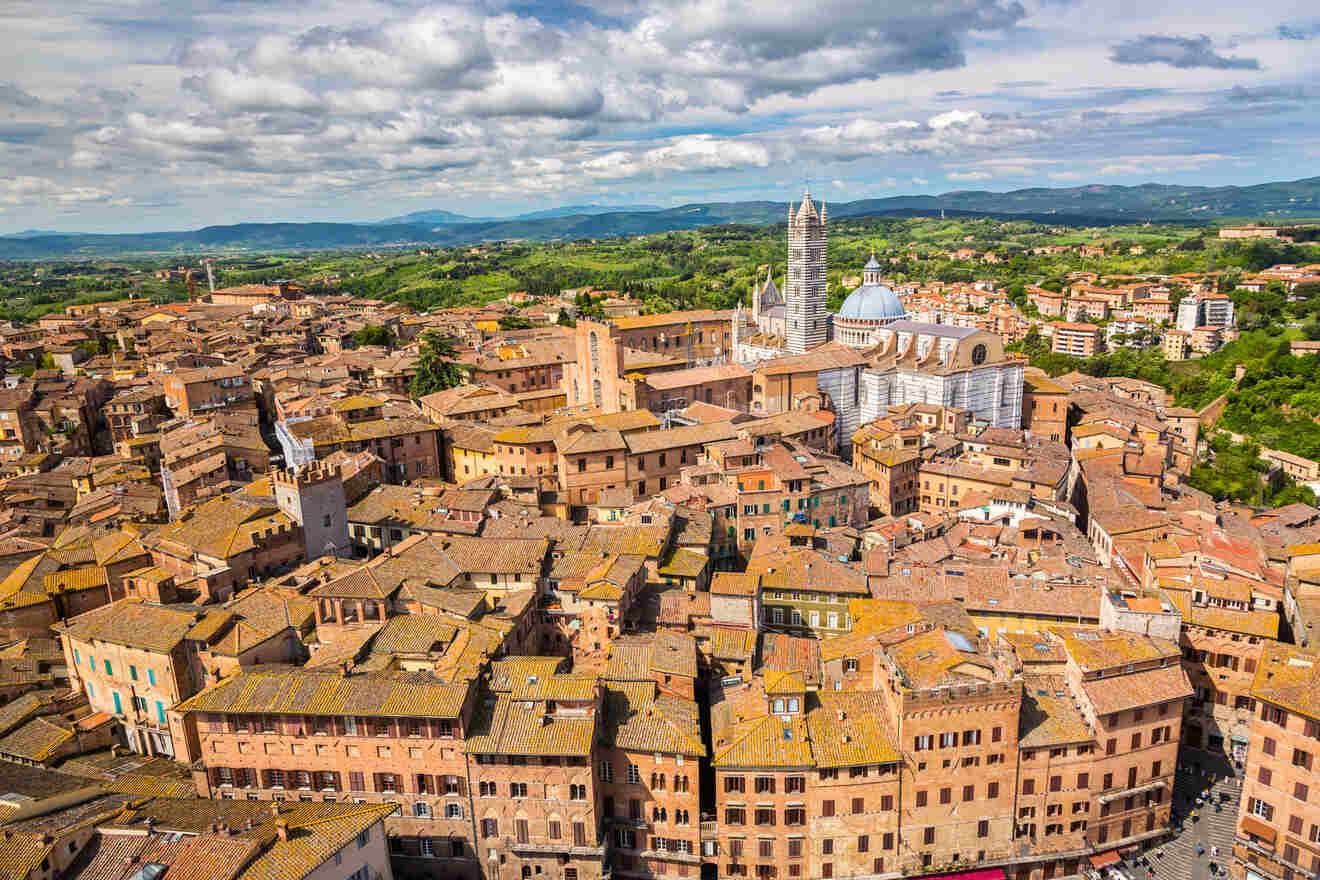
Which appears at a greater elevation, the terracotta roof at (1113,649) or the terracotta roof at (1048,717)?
the terracotta roof at (1113,649)

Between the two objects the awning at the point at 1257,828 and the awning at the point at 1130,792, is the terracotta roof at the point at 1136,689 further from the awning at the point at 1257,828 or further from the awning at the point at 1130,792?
the awning at the point at 1257,828

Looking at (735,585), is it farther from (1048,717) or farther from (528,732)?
(1048,717)

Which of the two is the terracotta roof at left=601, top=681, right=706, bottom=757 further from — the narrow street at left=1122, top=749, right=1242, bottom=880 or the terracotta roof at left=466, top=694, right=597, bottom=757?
the narrow street at left=1122, top=749, right=1242, bottom=880

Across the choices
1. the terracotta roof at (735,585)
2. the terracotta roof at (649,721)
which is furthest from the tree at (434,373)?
the terracotta roof at (649,721)

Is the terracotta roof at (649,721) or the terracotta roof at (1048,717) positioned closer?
the terracotta roof at (649,721)

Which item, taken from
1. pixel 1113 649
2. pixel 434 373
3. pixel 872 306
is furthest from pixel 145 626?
pixel 872 306

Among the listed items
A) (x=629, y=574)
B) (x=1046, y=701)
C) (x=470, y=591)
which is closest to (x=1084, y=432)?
(x=1046, y=701)
